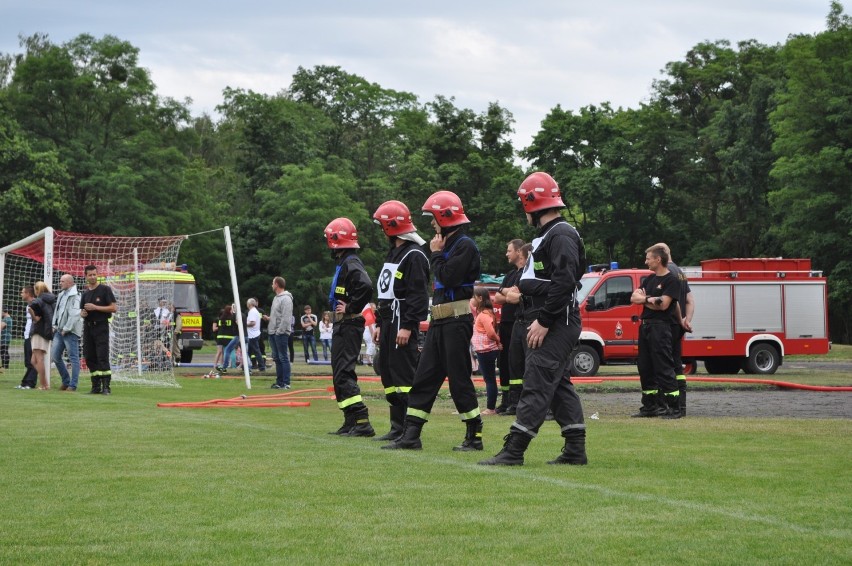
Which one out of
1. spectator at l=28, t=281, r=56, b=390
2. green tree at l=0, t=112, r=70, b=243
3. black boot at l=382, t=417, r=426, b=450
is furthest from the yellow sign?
black boot at l=382, t=417, r=426, b=450

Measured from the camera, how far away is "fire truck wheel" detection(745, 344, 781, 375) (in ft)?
94.6

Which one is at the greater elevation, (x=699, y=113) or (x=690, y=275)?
(x=699, y=113)

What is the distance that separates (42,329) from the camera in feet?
68.9

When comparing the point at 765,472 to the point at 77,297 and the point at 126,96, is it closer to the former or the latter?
the point at 77,297

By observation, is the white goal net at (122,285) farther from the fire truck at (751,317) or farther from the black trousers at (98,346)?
the fire truck at (751,317)

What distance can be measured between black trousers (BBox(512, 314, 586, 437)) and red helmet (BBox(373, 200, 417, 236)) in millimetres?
2541

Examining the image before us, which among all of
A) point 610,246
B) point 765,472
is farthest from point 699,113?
point 765,472

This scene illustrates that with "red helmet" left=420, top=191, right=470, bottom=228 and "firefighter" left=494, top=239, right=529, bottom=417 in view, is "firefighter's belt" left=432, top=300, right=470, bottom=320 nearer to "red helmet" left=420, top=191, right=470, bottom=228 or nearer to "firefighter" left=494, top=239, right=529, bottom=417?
"red helmet" left=420, top=191, right=470, bottom=228

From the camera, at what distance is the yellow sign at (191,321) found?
122 ft

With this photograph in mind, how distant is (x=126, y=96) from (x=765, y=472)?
60.4 meters

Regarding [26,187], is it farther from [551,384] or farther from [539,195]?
[551,384]

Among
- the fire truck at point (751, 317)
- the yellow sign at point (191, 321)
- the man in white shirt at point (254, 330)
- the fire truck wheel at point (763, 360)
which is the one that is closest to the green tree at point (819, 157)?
the fire truck at point (751, 317)

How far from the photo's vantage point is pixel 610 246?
62.1 meters

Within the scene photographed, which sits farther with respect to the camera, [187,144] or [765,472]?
[187,144]
